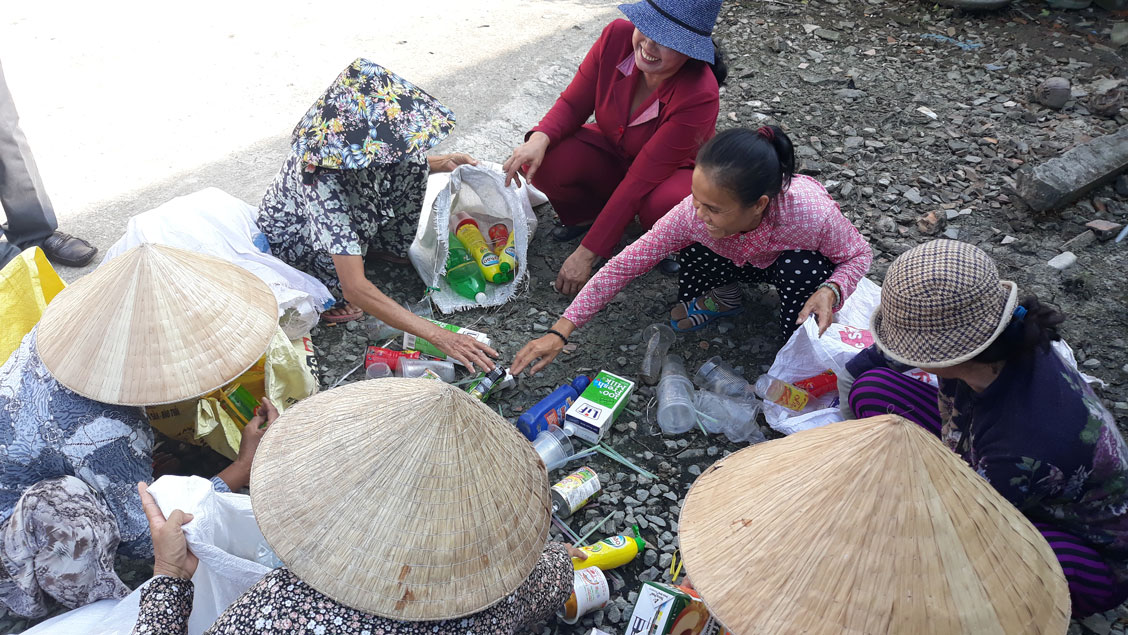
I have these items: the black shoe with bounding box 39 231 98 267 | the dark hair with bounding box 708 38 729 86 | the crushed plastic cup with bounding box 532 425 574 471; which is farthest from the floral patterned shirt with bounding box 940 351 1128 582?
the black shoe with bounding box 39 231 98 267

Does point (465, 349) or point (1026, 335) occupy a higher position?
point (1026, 335)

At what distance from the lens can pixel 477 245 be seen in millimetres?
3627

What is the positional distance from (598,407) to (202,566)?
1488 mm

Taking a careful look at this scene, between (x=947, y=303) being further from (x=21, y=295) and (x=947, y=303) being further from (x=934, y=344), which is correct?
(x=21, y=295)

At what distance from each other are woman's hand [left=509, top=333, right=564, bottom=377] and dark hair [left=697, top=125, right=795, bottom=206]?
87 centimetres

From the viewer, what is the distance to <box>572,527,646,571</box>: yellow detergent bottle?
8.00 feet

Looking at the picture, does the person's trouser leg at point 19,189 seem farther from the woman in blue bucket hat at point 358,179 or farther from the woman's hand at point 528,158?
the woman's hand at point 528,158

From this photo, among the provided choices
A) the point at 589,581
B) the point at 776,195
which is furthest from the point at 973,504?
the point at 776,195

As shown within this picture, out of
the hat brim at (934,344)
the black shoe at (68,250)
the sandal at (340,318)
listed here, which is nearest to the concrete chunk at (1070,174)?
the hat brim at (934,344)

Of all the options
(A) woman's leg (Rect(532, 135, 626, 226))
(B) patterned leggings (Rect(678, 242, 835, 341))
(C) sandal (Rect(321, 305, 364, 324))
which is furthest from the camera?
(A) woman's leg (Rect(532, 135, 626, 226))

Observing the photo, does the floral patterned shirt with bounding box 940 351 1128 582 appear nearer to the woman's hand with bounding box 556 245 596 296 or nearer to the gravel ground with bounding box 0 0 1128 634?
the gravel ground with bounding box 0 0 1128 634

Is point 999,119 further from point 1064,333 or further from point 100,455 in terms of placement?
point 100,455

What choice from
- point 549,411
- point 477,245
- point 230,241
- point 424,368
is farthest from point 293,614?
point 477,245

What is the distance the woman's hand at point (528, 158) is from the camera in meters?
3.49
